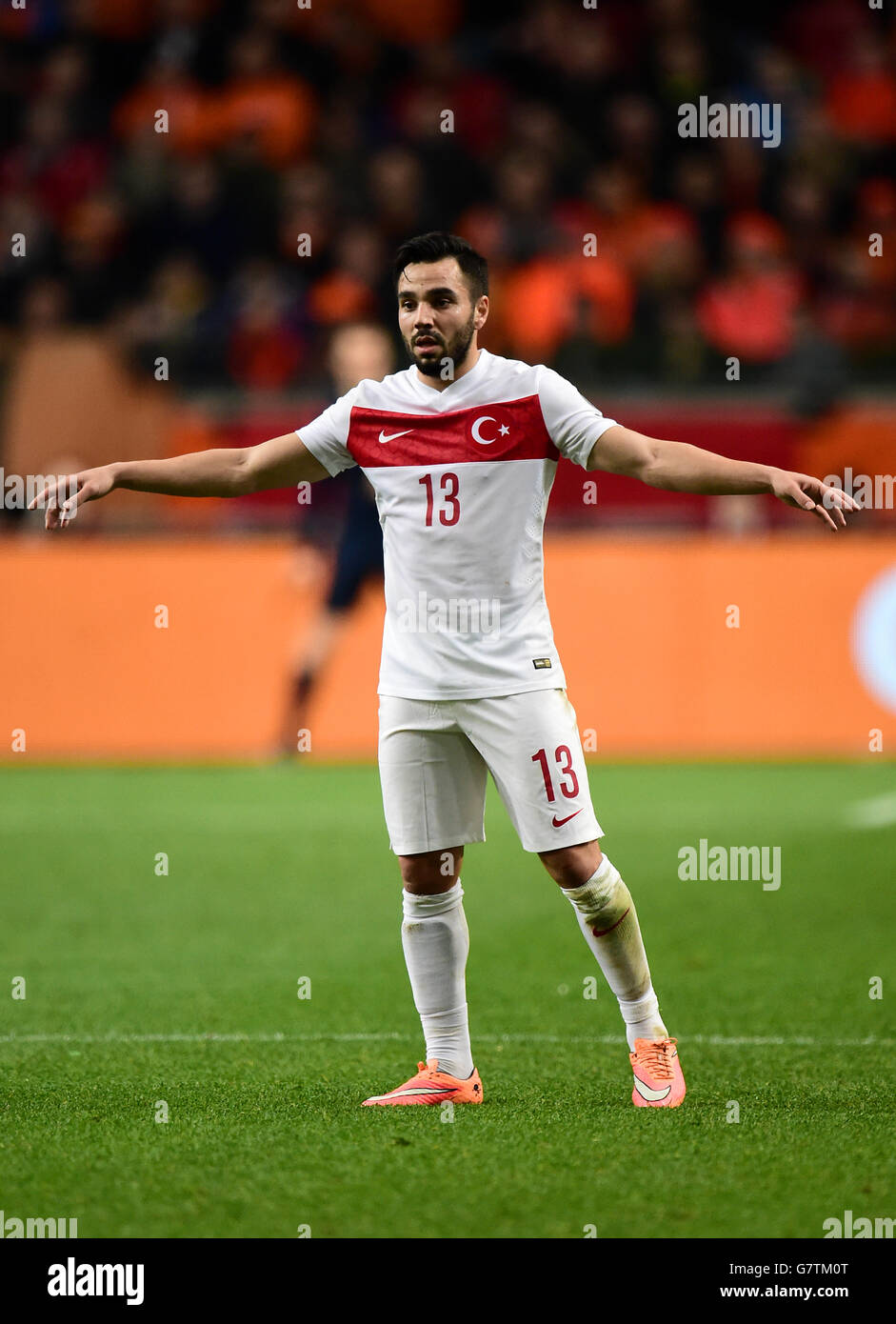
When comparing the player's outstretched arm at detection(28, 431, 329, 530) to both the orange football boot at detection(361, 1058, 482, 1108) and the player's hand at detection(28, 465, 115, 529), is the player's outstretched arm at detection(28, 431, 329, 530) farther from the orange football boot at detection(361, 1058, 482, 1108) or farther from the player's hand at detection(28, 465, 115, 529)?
the orange football boot at detection(361, 1058, 482, 1108)

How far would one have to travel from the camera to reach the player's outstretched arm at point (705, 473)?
4441 mm

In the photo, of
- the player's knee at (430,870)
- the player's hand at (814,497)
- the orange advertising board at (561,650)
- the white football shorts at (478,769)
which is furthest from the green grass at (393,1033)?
the orange advertising board at (561,650)

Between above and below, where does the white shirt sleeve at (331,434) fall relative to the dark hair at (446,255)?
below

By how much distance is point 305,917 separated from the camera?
7910 mm

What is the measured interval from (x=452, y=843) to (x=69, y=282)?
1323cm

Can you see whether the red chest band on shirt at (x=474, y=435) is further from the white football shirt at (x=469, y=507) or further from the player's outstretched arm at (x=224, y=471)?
the player's outstretched arm at (x=224, y=471)

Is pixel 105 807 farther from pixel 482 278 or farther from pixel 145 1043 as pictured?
pixel 482 278

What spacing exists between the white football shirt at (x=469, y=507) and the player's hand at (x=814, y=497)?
536mm

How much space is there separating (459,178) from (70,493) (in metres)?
13.8

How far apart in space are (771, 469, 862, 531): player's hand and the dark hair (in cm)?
94

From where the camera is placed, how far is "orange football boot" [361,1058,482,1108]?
16.0 ft

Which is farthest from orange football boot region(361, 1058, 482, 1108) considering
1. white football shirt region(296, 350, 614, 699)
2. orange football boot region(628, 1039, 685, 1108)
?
white football shirt region(296, 350, 614, 699)

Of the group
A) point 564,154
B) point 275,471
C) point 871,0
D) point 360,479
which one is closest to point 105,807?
point 360,479

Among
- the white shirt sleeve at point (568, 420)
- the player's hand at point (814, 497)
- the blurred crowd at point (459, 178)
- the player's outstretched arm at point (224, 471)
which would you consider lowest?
the player's hand at point (814, 497)
